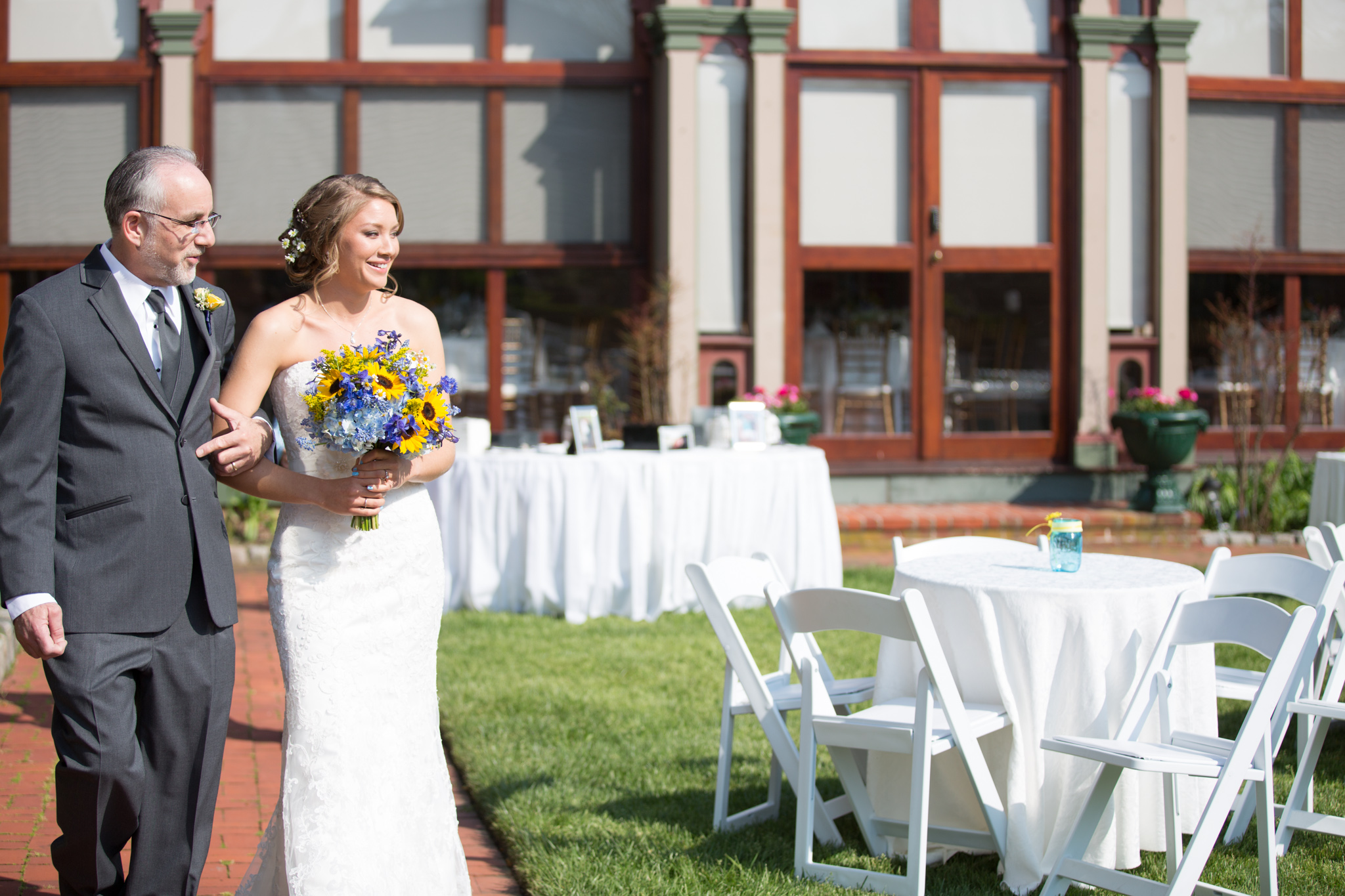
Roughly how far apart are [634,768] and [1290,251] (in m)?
10.0

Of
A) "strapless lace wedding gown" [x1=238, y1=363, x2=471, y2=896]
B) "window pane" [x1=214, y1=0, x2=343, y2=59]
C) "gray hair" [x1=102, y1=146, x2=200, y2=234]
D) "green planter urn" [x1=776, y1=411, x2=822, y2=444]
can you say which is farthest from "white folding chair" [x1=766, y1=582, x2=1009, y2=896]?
"window pane" [x1=214, y1=0, x2=343, y2=59]

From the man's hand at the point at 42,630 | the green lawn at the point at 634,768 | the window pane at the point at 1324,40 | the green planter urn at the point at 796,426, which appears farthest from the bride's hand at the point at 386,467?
the window pane at the point at 1324,40

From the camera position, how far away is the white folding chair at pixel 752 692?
12.5ft

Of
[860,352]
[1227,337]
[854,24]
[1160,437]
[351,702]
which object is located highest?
[854,24]

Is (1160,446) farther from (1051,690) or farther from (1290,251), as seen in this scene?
(1051,690)

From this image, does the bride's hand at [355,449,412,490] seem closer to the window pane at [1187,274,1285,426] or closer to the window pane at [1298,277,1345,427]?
the window pane at [1187,274,1285,426]

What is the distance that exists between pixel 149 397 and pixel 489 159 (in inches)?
358

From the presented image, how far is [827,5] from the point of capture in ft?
36.6

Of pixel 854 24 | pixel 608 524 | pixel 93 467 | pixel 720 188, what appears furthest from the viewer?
pixel 854 24

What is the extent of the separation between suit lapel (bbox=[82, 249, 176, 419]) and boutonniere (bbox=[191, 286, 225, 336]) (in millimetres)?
188

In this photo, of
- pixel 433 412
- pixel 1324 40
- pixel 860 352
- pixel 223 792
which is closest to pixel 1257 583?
pixel 433 412

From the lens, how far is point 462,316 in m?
11.7

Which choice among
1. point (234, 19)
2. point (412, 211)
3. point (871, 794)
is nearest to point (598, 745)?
point (871, 794)

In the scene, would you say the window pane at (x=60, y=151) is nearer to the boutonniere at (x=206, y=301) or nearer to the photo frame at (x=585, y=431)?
the photo frame at (x=585, y=431)
